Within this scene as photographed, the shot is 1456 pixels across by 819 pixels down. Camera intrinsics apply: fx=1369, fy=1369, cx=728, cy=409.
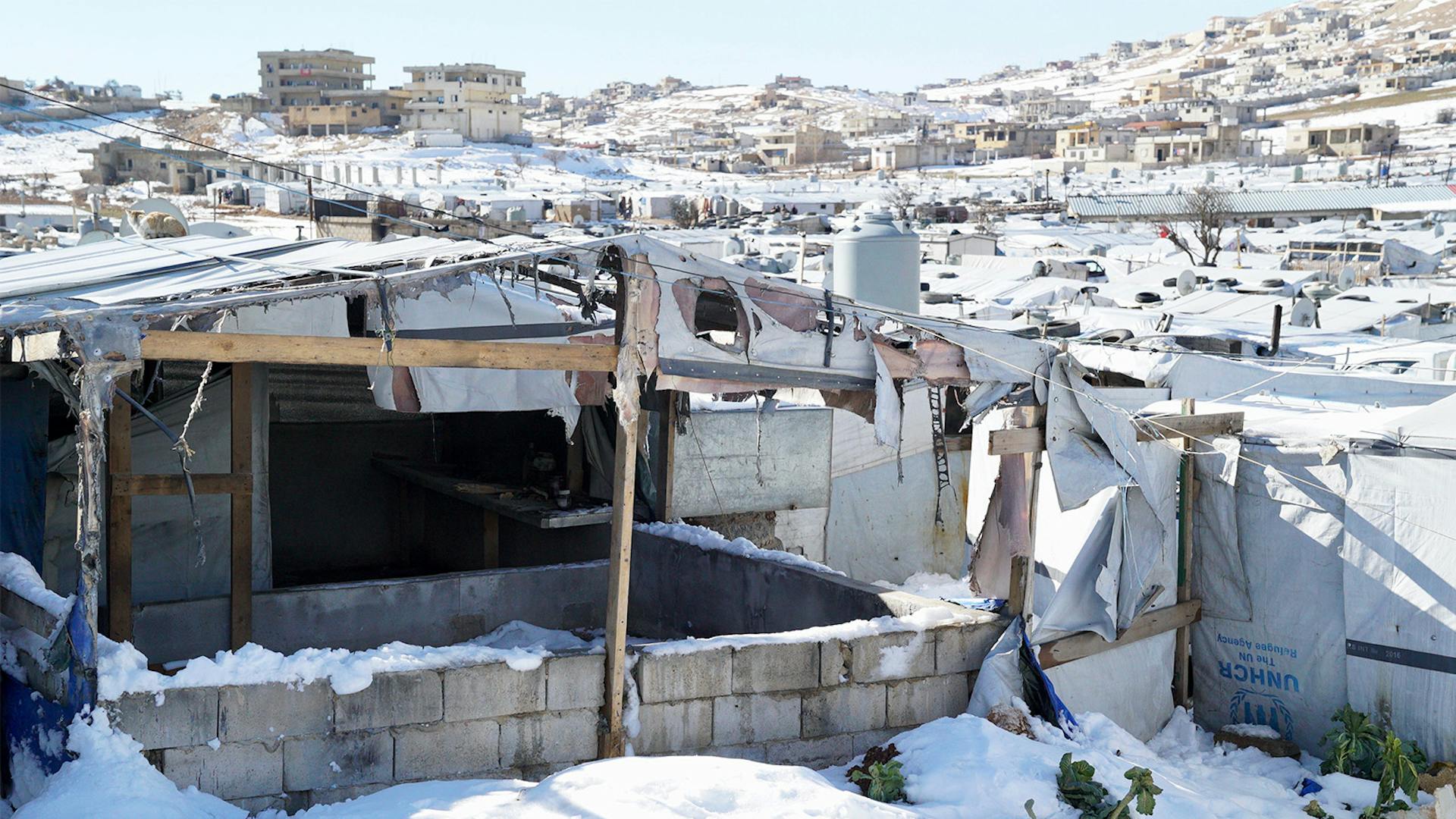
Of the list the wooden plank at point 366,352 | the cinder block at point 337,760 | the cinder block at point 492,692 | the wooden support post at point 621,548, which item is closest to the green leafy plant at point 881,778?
the wooden support post at point 621,548

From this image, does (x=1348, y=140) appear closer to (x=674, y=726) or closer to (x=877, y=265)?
(x=877, y=265)

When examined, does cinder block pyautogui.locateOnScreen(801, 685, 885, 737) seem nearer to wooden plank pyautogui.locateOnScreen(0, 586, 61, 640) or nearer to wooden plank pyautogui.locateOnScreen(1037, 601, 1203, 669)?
wooden plank pyautogui.locateOnScreen(1037, 601, 1203, 669)

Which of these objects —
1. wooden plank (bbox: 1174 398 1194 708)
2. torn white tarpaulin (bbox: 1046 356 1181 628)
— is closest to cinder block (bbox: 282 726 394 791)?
torn white tarpaulin (bbox: 1046 356 1181 628)

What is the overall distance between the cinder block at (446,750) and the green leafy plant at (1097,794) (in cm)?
294

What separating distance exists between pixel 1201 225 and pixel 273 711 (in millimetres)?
44366

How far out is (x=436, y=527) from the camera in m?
14.0

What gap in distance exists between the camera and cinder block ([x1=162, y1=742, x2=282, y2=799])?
643cm

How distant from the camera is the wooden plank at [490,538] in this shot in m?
12.5

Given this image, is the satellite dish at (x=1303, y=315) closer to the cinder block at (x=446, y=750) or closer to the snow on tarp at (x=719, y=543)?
the snow on tarp at (x=719, y=543)

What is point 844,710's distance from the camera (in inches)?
313

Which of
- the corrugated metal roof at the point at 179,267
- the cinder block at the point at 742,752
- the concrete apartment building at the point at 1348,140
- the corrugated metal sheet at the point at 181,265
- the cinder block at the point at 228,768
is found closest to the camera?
the cinder block at the point at 228,768

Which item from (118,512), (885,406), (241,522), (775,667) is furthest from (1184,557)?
(118,512)

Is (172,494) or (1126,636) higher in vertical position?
(172,494)

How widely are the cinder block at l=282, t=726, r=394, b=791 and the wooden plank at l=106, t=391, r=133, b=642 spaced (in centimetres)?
233
